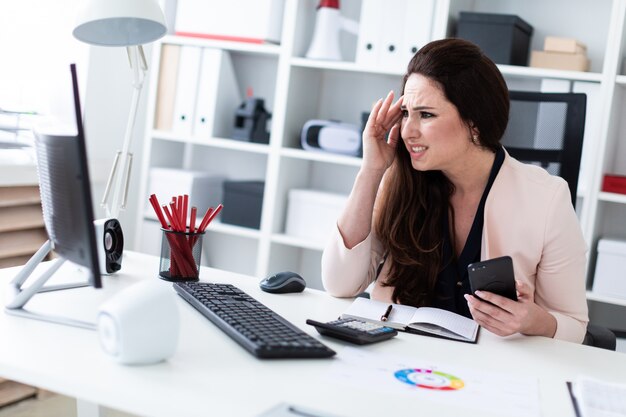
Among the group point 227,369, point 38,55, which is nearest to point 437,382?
point 227,369

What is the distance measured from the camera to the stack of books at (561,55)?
2.83m

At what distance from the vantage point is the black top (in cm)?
180

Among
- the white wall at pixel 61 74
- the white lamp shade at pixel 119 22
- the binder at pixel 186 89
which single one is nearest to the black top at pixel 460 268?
the white lamp shade at pixel 119 22

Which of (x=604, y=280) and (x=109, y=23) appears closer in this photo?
(x=109, y=23)

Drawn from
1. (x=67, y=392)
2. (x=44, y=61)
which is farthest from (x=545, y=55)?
(x=67, y=392)

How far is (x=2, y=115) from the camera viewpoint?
2.78 meters

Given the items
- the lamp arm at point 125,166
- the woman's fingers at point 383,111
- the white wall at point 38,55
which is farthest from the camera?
the white wall at point 38,55

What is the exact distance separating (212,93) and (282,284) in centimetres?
185

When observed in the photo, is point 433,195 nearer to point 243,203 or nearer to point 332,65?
point 332,65

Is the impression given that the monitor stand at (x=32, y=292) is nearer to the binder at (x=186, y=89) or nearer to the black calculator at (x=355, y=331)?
the black calculator at (x=355, y=331)

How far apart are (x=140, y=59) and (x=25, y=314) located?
0.95 metres

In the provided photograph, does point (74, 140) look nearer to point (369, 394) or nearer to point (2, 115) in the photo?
point (369, 394)

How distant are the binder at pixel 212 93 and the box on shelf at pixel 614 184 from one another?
1.60 metres

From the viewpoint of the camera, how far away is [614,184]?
281 cm
